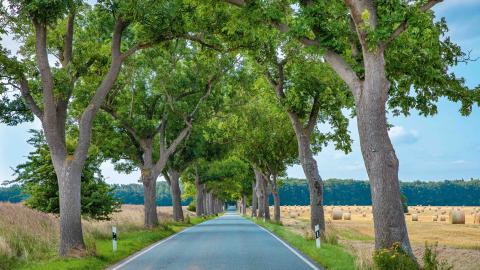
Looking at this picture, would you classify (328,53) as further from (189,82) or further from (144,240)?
(189,82)

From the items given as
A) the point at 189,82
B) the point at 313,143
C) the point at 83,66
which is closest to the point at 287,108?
the point at 189,82

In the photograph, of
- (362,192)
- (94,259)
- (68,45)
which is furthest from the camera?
(362,192)

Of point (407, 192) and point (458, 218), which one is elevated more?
point (407, 192)

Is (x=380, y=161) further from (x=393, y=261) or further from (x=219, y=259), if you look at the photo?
(x=219, y=259)

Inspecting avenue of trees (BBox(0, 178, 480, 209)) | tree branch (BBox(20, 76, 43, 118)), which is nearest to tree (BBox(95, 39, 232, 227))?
tree branch (BBox(20, 76, 43, 118))

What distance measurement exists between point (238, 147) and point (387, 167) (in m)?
32.9

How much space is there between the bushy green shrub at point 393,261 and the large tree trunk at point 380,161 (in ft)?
2.78

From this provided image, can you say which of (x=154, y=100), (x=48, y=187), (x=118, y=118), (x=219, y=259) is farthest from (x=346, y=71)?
(x=154, y=100)

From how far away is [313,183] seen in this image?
2352cm

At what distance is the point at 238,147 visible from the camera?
44.1 m

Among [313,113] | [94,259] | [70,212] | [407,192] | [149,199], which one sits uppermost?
[313,113]

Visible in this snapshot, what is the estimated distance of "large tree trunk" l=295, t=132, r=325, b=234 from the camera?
2308 centimetres

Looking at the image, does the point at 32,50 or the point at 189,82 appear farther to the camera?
the point at 189,82

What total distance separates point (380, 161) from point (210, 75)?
61.1 feet
